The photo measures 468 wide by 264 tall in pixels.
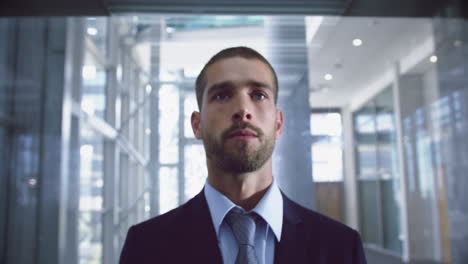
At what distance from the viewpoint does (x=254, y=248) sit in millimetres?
1493

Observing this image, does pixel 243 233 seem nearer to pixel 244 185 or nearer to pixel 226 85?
pixel 244 185

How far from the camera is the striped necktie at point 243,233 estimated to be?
146 cm

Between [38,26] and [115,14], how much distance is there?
0.59m

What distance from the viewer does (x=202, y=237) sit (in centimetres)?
154

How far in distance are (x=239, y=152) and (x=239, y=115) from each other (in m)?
0.14

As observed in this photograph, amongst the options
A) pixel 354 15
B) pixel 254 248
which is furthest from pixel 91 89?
pixel 254 248

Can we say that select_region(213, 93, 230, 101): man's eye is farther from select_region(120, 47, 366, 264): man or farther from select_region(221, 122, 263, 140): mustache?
select_region(221, 122, 263, 140): mustache

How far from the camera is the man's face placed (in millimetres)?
1532

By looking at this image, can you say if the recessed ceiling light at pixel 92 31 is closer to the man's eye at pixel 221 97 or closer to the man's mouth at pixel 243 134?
the man's eye at pixel 221 97

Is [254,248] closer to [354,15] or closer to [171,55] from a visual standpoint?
[171,55]

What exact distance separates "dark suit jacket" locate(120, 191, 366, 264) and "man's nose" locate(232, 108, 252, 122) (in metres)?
0.33

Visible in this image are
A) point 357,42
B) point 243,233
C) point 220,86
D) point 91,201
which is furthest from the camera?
point 91,201

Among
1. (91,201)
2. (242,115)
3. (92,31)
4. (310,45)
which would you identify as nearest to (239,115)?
(242,115)

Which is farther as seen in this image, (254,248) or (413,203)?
(413,203)
